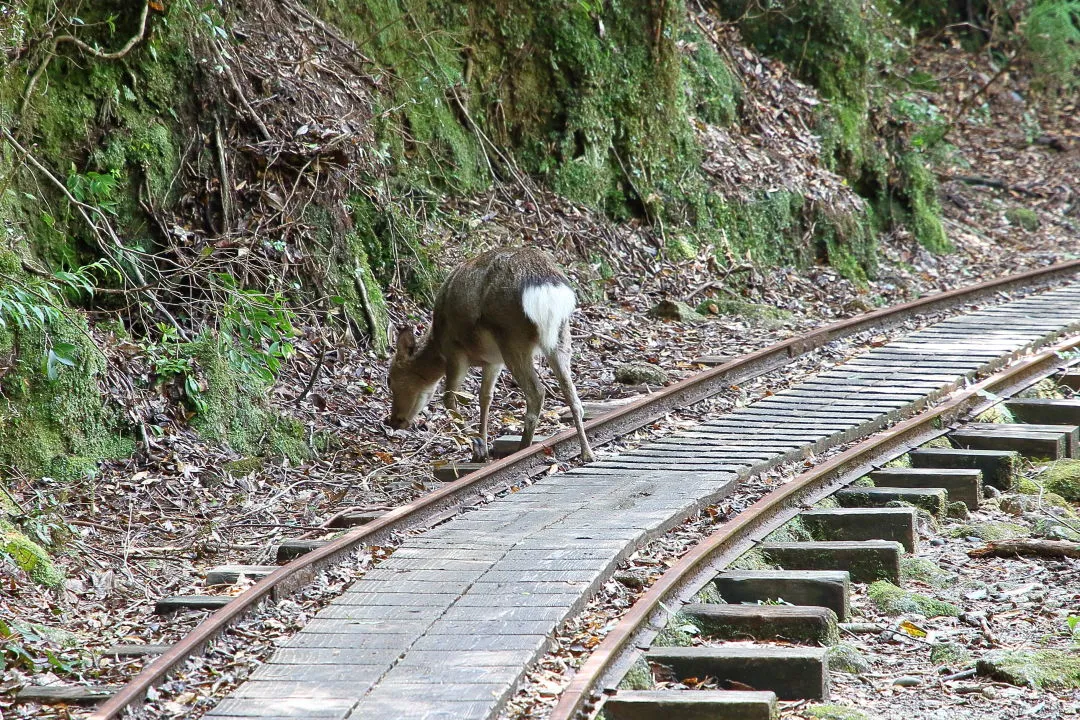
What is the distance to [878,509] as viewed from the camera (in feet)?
25.2

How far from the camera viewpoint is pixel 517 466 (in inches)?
350

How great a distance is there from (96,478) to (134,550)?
1.24 meters

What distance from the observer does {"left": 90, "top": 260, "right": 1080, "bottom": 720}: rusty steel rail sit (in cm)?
540

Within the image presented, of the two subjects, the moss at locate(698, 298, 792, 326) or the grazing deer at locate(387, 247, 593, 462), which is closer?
the grazing deer at locate(387, 247, 593, 462)

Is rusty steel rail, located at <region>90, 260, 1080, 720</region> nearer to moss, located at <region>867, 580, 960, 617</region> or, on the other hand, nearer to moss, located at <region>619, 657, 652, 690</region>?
moss, located at <region>619, 657, 652, 690</region>

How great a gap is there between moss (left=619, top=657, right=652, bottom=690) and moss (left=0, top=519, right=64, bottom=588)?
3117 mm

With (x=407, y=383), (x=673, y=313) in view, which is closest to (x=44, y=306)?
(x=407, y=383)

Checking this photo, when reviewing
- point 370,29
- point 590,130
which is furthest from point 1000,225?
point 370,29

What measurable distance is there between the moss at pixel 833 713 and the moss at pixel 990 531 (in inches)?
119

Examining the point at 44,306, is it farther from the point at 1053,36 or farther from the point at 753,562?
the point at 1053,36

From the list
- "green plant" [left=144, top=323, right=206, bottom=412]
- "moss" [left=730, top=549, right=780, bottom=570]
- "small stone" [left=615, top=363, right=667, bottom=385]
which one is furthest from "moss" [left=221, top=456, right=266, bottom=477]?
"moss" [left=730, top=549, right=780, bottom=570]

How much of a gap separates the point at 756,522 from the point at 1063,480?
286 cm

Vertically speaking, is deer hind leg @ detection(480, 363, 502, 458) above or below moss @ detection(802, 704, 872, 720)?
above

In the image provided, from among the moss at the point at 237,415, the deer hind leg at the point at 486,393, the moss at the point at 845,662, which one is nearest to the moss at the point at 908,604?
the moss at the point at 845,662
